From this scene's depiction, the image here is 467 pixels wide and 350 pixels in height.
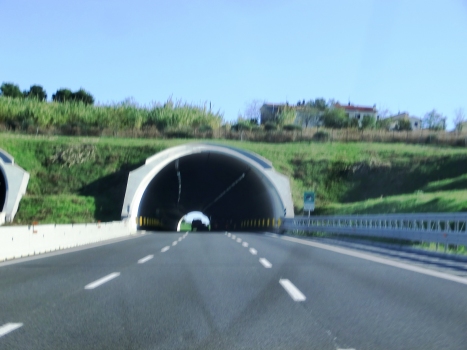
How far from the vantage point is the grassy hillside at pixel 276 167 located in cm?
4288

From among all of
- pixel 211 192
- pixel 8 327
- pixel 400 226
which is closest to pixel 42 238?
pixel 8 327

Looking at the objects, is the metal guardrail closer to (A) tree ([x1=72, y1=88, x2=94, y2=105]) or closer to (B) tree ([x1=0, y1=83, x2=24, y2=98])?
(A) tree ([x1=72, y1=88, x2=94, y2=105])

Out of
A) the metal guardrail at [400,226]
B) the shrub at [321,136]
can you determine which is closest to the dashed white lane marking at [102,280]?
the metal guardrail at [400,226]

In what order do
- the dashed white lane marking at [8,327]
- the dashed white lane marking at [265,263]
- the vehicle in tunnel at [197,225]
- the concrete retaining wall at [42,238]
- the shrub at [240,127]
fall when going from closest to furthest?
1. the dashed white lane marking at [8,327]
2. the dashed white lane marking at [265,263]
3. the concrete retaining wall at [42,238]
4. the shrub at [240,127]
5. the vehicle in tunnel at [197,225]

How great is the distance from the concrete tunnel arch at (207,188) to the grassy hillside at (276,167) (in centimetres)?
332

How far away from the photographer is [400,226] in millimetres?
21453

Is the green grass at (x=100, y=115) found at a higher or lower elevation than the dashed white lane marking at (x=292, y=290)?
higher

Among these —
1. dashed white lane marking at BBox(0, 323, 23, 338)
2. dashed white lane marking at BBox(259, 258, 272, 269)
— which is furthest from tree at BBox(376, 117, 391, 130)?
dashed white lane marking at BBox(0, 323, 23, 338)

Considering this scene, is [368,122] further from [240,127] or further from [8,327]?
[8,327]

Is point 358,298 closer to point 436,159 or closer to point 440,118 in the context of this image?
point 436,159

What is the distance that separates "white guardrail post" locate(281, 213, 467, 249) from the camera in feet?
53.3

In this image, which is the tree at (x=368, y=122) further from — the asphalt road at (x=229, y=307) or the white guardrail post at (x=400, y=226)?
the asphalt road at (x=229, y=307)

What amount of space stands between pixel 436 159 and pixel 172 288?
4470 cm

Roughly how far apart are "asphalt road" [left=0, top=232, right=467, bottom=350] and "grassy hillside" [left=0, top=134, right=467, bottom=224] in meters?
28.9
